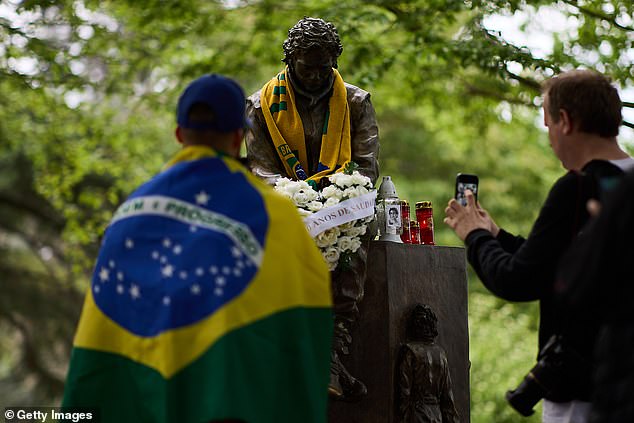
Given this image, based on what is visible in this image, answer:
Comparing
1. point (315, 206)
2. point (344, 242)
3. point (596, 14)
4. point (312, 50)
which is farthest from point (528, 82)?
point (315, 206)

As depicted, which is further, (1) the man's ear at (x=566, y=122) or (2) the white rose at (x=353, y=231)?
(2) the white rose at (x=353, y=231)

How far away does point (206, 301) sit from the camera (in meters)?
3.40

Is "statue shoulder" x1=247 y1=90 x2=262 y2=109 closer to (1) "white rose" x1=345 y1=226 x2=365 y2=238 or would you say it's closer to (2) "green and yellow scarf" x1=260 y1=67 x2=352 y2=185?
(2) "green and yellow scarf" x1=260 y1=67 x2=352 y2=185

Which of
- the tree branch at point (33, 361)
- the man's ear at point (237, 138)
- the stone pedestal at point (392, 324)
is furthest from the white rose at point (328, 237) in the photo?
the tree branch at point (33, 361)

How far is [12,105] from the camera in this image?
1527 cm

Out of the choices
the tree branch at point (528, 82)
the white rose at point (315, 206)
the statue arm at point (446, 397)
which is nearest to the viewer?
the white rose at point (315, 206)

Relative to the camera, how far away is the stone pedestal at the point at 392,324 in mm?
5969

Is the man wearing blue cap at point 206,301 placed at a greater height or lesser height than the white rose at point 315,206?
greater

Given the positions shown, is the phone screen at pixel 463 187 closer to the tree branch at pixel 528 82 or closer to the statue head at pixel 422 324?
the statue head at pixel 422 324

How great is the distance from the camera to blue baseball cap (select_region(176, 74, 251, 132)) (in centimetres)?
365

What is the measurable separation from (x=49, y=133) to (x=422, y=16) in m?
6.90

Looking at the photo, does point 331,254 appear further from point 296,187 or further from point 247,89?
point 247,89

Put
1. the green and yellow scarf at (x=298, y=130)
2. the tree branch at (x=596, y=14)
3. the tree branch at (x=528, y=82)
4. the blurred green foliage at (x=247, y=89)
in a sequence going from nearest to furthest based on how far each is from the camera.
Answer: the green and yellow scarf at (x=298, y=130), the tree branch at (x=596, y=14), the tree branch at (x=528, y=82), the blurred green foliage at (x=247, y=89)

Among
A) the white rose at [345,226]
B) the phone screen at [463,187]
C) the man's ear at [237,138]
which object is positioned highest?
the man's ear at [237,138]
